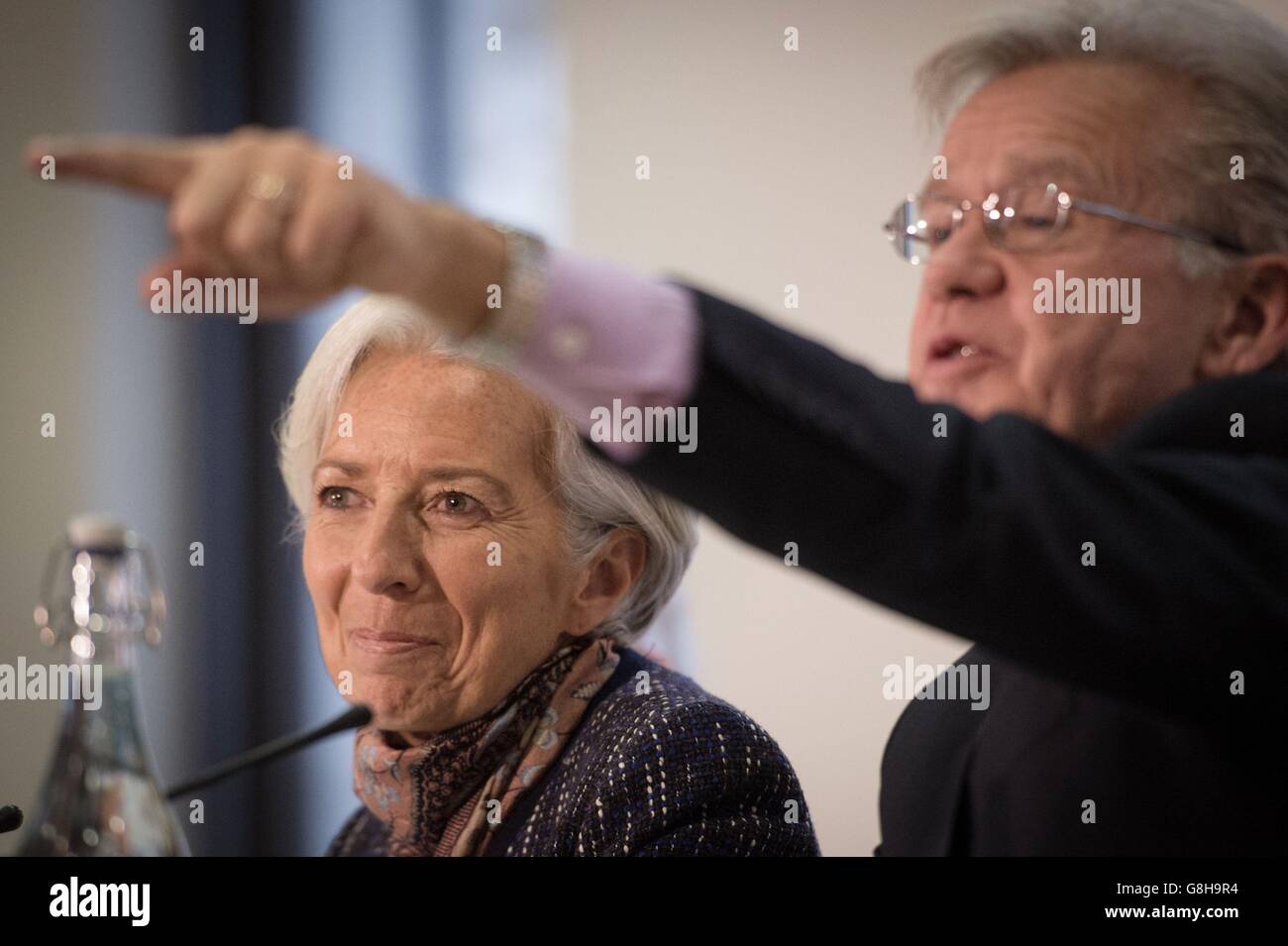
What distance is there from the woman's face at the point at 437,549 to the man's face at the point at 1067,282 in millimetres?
452

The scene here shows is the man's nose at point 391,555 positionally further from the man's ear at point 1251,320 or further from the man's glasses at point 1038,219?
the man's ear at point 1251,320

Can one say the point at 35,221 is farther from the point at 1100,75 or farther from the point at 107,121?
the point at 1100,75

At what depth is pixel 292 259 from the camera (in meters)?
0.60

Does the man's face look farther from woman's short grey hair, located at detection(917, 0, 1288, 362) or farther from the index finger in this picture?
the index finger

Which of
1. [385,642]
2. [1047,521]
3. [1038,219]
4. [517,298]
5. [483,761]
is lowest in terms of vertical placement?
[483,761]

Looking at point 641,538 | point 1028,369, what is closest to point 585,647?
point 641,538

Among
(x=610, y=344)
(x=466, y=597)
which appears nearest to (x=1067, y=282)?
(x=610, y=344)

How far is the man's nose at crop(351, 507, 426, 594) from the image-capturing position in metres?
1.36

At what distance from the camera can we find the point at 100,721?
27.1 inches

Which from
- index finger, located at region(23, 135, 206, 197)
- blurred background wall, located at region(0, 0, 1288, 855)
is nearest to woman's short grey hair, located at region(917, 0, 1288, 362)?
blurred background wall, located at region(0, 0, 1288, 855)

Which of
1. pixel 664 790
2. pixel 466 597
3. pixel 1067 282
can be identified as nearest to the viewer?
pixel 1067 282

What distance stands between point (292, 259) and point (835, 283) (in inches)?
47.4

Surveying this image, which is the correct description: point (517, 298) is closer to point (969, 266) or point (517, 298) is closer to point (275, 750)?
point (969, 266)

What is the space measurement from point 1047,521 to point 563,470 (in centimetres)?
76
